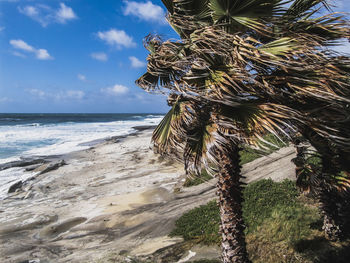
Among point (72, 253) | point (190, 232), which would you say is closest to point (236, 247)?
point (190, 232)

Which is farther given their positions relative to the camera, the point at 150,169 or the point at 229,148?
the point at 150,169

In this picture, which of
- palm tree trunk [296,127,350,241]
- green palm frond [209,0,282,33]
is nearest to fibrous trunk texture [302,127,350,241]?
palm tree trunk [296,127,350,241]

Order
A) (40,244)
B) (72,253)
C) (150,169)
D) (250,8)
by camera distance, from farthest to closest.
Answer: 1. (150,169)
2. (40,244)
3. (72,253)
4. (250,8)

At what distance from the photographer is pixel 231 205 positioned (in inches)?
156

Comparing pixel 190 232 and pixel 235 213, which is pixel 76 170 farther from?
pixel 235 213

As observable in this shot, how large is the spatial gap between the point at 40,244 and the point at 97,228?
6.15 ft

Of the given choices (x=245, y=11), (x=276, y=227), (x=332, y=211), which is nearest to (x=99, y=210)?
(x=276, y=227)

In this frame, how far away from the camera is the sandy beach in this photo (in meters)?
7.98

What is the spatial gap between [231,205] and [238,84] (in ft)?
6.02

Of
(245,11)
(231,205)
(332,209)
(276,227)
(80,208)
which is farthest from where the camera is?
(80,208)

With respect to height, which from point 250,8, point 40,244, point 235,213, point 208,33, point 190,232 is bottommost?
point 40,244

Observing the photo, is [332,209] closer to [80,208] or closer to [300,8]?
[300,8]

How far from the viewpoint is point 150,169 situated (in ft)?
58.9

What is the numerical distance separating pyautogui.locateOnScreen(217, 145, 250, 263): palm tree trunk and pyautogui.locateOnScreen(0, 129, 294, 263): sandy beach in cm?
93
